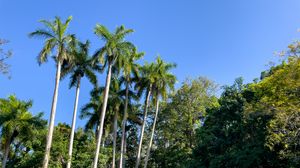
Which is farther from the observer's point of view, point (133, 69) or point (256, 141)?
point (133, 69)

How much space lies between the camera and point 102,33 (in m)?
29.8

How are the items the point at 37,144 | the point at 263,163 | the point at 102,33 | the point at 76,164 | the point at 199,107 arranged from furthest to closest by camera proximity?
A: the point at 199,107, the point at 37,144, the point at 76,164, the point at 102,33, the point at 263,163

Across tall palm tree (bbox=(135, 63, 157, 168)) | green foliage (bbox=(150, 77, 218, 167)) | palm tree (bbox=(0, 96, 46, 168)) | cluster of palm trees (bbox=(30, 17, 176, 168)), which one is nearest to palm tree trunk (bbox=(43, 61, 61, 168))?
cluster of palm trees (bbox=(30, 17, 176, 168))

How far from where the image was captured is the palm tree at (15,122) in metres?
33.4

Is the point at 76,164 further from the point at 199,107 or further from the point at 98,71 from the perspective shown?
the point at 199,107

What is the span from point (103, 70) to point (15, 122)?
9.93 meters

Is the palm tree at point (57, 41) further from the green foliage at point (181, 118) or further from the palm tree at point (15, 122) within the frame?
the green foliage at point (181, 118)

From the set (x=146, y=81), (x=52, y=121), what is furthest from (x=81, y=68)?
(x=146, y=81)

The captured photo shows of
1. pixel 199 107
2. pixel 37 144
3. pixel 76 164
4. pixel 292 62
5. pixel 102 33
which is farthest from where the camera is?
pixel 199 107

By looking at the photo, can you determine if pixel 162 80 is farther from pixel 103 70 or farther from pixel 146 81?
pixel 103 70

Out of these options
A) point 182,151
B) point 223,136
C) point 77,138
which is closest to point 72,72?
point 77,138

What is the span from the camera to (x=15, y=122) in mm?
33594

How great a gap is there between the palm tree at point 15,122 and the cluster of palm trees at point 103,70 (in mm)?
5713

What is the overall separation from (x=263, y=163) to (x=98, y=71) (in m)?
15.0
